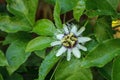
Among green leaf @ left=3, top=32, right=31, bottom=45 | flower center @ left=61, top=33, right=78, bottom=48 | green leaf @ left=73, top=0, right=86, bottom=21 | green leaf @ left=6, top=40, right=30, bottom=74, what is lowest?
green leaf @ left=6, top=40, right=30, bottom=74

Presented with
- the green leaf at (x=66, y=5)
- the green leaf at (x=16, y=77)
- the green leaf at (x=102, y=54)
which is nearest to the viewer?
the green leaf at (x=102, y=54)

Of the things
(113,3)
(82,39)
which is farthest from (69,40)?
(113,3)

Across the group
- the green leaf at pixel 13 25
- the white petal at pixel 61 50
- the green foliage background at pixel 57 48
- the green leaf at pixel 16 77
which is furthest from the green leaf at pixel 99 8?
the green leaf at pixel 16 77

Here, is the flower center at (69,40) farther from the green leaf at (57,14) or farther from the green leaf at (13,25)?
the green leaf at (13,25)

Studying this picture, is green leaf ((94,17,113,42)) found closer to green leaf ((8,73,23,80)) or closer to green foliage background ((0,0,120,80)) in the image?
green foliage background ((0,0,120,80))

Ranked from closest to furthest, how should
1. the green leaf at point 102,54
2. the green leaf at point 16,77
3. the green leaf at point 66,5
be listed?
the green leaf at point 102,54 < the green leaf at point 66,5 < the green leaf at point 16,77

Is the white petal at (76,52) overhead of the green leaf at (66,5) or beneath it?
beneath

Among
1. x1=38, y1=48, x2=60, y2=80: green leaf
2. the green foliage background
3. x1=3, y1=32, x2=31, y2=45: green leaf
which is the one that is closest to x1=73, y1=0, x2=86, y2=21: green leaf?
the green foliage background
